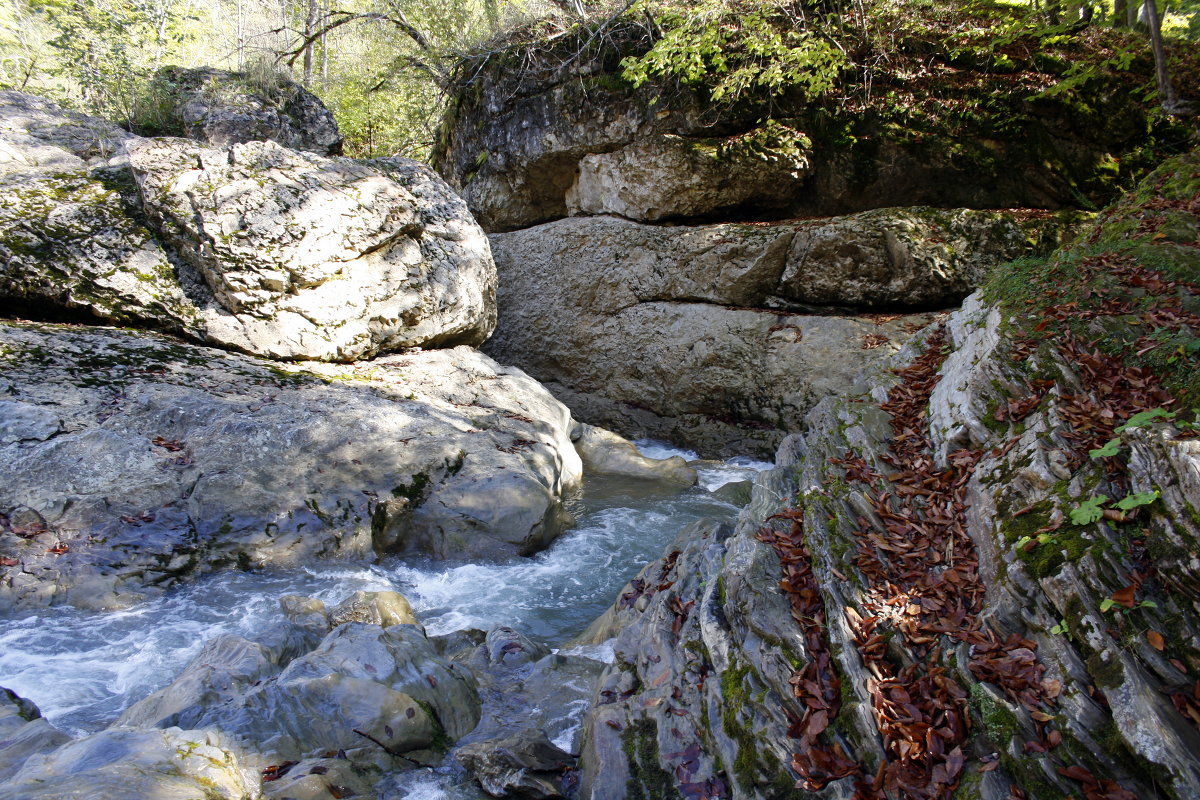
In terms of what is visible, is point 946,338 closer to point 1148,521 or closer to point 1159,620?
point 1148,521

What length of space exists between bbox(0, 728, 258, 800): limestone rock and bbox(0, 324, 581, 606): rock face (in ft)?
10.8

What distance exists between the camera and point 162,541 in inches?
254

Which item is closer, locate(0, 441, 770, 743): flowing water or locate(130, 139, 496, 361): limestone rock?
locate(0, 441, 770, 743): flowing water

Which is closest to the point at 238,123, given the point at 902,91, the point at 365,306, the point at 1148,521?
the point at 365,306

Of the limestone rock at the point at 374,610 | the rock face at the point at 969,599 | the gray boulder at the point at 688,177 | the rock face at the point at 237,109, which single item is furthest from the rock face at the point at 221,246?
the rock face at the point at 969,599

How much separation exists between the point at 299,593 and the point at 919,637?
5677mm

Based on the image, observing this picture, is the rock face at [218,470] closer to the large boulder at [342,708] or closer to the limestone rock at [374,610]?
the limestone rock at [374,610]

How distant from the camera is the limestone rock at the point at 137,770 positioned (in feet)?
9.78

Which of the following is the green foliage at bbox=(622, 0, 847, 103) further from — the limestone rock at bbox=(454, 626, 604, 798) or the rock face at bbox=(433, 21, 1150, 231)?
the limestone rock at bbox=(454, 626, 604, 798)

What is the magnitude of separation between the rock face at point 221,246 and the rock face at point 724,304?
327 centimetres

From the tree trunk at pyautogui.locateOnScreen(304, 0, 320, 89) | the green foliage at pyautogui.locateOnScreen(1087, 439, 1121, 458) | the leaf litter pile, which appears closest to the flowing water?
the leaf litter pile

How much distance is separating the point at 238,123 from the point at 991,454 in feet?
50.2

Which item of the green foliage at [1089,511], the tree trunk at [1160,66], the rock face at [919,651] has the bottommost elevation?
the rock face at [919,651]

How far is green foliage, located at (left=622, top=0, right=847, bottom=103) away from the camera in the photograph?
11391 mm
